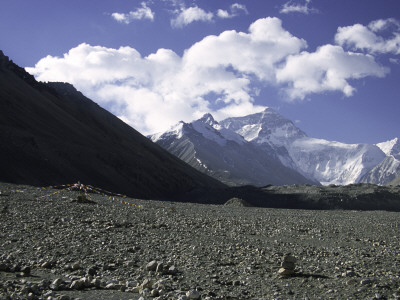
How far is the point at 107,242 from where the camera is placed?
14805 mm

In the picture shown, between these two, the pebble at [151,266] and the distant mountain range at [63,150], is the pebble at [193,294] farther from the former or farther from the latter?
the distant mountain range at [63,150]

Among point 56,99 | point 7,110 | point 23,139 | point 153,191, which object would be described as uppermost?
point 56,99

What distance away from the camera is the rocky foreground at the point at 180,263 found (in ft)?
31.1

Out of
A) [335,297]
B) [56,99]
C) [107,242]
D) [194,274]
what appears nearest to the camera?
[335,297]

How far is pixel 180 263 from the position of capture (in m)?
12.3

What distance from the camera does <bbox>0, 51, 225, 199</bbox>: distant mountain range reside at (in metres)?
62.9

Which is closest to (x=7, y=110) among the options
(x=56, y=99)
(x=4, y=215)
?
(x=56, y=99)

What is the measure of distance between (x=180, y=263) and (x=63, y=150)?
68.9 m

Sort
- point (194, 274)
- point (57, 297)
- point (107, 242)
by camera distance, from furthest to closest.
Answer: point (107, 242) < point (194, 274) < point (57, 297)

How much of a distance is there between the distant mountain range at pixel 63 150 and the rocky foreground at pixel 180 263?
4244cm

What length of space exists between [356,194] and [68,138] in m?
60.0

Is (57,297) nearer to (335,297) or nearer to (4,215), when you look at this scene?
(335,297)

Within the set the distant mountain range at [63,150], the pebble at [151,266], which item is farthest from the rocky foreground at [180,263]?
the distant mountain range at [63,150]

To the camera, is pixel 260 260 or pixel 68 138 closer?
pixel 260 260
